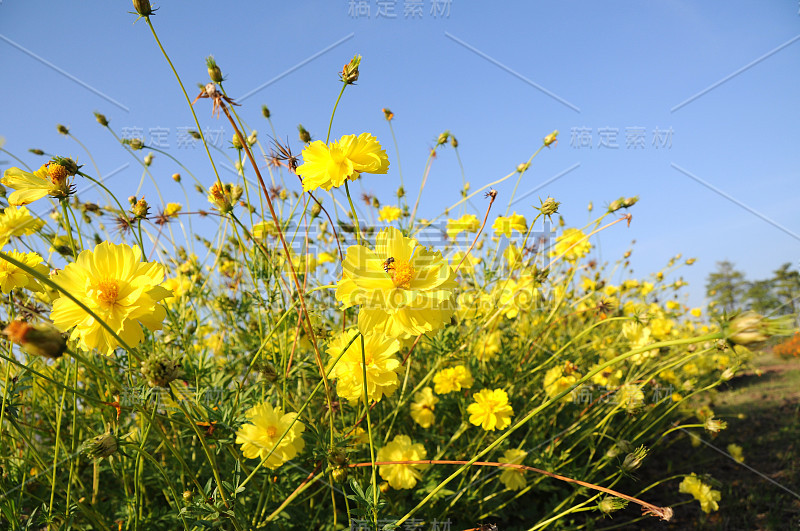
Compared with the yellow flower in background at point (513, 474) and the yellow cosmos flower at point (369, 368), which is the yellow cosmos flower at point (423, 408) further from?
the yellow cosmos flower at point (369, 368)

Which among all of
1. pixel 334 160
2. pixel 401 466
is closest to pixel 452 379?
pixel 401 466

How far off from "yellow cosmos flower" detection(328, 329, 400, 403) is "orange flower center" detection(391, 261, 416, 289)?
28 centimetres

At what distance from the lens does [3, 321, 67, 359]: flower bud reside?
0.63 meters

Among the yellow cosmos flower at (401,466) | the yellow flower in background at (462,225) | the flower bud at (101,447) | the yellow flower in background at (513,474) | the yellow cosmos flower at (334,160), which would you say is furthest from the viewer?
the yellow flower in background at (462,225)

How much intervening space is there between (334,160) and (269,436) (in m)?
0.85

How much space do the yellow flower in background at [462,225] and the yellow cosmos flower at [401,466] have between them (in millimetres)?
1122

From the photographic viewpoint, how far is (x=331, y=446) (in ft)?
3.64

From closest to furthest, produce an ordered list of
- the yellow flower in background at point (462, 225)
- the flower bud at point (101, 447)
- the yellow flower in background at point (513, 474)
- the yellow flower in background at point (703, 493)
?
the flower bud at point (101, 447)
the yellow flower in background at point (513, 474)
the yellow flower in background at point (703, 493)
the yellow flower in background at point (462, 225)

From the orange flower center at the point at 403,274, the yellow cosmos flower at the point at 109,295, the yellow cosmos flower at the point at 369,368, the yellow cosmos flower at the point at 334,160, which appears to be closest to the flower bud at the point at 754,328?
the orange flower center at the point at 403,274

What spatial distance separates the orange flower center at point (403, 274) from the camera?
0.92m

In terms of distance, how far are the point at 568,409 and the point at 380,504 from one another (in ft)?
6.35

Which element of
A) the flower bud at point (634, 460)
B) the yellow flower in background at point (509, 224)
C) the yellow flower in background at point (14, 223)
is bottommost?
the flower bud at point (634, 460)

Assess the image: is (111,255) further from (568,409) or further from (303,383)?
(568,409)

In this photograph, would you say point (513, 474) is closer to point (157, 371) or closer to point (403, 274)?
point (403, 274)
